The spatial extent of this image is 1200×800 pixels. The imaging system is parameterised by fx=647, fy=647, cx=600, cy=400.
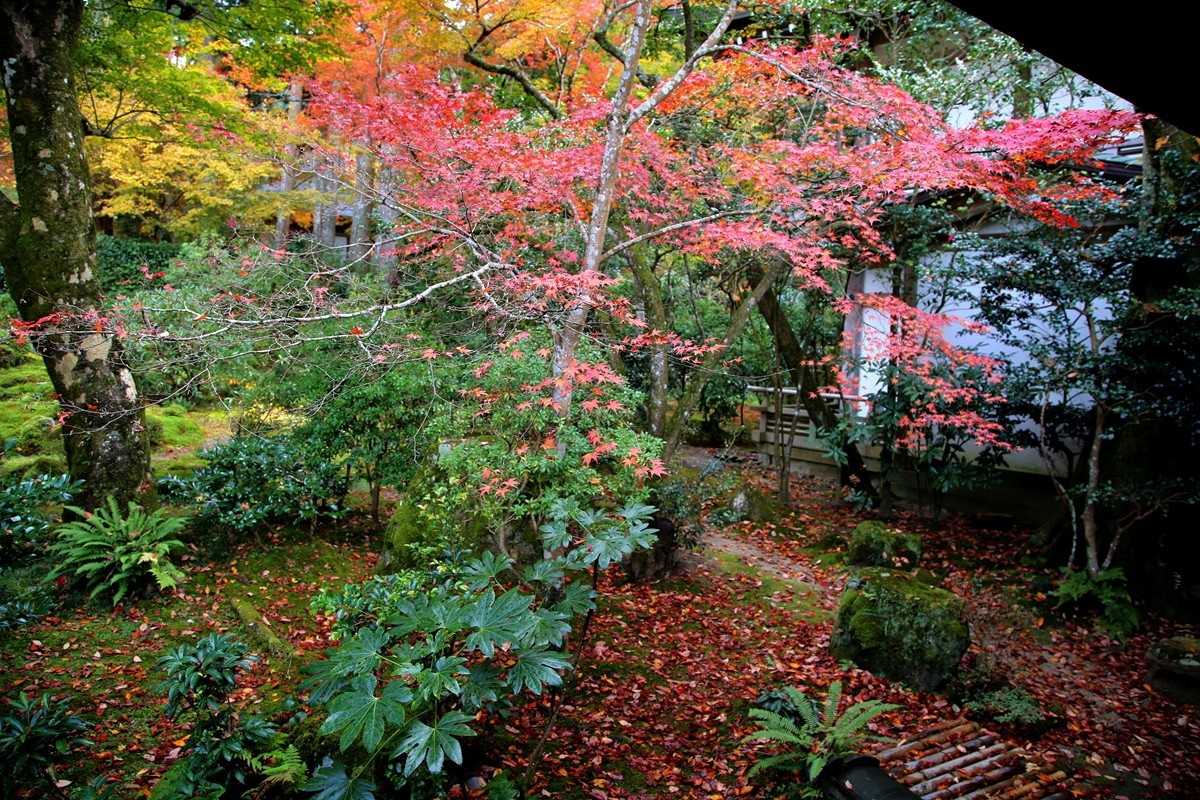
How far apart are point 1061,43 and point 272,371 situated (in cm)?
778

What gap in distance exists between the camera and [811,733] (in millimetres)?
4395

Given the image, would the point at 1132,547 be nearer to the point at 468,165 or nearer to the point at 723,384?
the point at 723,384

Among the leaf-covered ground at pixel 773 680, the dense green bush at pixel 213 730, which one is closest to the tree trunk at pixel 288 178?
the leaf-covered ground at pixel 773 680

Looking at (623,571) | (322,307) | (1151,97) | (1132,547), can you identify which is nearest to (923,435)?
(1132,547)

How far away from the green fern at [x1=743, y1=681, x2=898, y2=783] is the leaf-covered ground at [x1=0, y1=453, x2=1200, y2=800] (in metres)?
0.26

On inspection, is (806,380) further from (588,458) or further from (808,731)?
(808,731)

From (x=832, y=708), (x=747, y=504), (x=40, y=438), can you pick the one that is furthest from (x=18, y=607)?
(x=747, y=504)

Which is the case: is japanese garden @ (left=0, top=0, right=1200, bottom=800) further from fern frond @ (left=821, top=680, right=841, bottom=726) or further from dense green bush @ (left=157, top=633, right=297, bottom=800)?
fern frond @ (left=821, top=680, right=841, bottom=726)

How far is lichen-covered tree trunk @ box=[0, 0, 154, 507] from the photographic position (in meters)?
5.81

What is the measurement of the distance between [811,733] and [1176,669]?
4132mm

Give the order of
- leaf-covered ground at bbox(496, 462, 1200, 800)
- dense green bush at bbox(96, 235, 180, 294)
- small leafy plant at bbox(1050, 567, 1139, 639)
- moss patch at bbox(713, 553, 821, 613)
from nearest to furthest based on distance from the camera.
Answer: leaf-covered ground at bbox(496, 462, 1200, 800), small leafy plant at bbox(1050, 567, 1139, 639), moss patch at bbox(713, 553, 821, 613), dense green bush at bbox(96, 235, 180, 294)

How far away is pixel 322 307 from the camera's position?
575 cm

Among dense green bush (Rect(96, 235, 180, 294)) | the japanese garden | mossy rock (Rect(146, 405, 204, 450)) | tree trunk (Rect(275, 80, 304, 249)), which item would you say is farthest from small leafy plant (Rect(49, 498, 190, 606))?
dense green bush (Rect(96, 235, 180, 294))

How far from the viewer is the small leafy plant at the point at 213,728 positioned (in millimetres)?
3195
